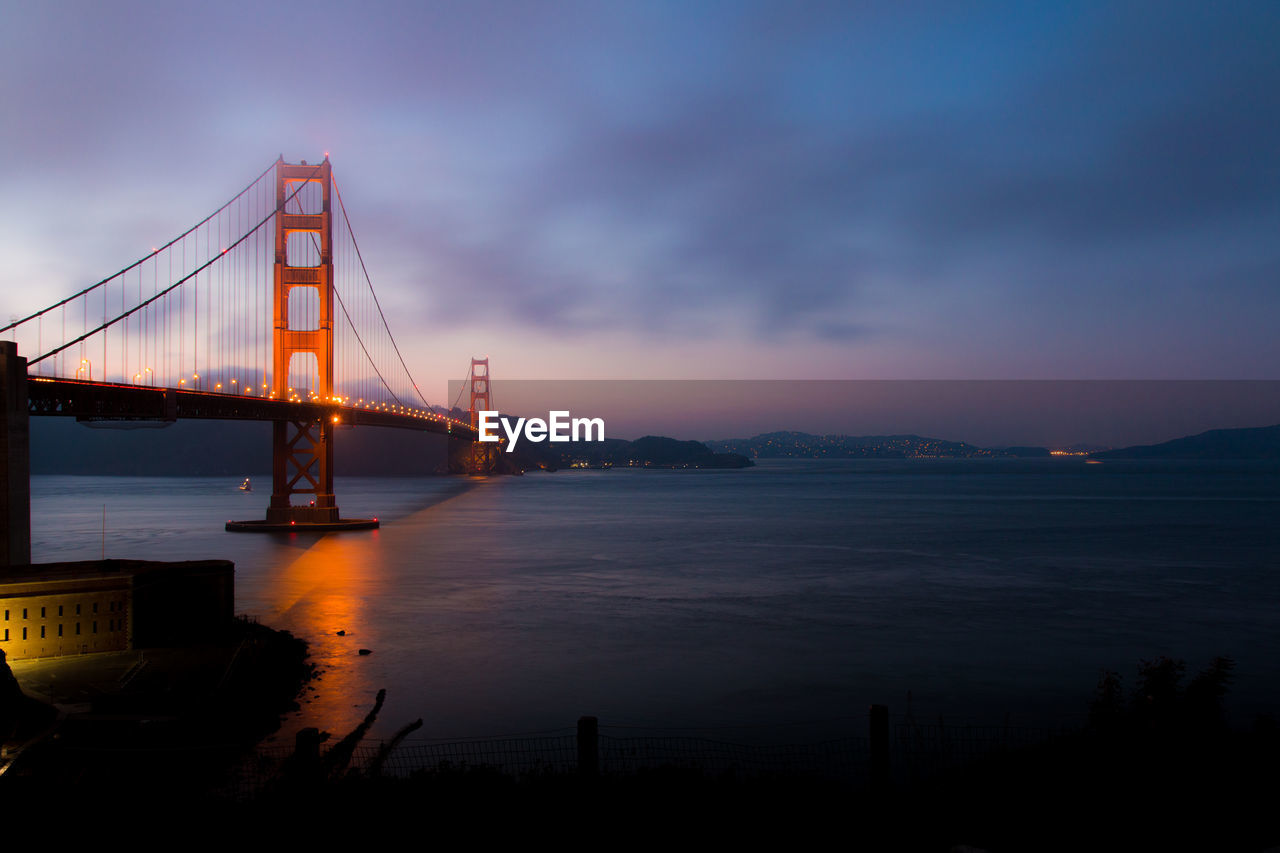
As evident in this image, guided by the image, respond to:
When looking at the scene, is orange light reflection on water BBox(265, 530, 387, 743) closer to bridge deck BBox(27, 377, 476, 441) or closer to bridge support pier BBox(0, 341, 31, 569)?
bridge support pier BBox(0, 341, 31, 569)

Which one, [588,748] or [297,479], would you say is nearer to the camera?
[588,748]

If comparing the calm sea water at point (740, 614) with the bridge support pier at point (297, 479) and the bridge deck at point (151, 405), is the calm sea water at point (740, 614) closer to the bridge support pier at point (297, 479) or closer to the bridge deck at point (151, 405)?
the bridge support pier at point (297, 479)

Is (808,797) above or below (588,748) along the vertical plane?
below

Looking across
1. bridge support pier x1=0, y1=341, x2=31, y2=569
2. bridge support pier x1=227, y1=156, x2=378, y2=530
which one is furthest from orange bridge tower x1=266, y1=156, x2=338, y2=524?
bridge support pier x1=0, y1=341, x2=31, y2=569

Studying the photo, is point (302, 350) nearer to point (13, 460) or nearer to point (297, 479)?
point (297, 479)

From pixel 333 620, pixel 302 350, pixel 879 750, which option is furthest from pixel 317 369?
pixel 879 750

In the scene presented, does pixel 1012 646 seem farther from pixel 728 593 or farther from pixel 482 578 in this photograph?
pixel 482 578
